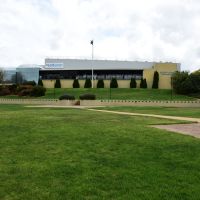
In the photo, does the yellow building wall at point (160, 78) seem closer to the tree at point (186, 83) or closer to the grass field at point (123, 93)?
the grass field at point (123, 93)

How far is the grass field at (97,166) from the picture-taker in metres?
7.35

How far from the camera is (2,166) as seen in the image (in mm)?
9023

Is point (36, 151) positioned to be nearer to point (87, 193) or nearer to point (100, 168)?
point (100, 168)

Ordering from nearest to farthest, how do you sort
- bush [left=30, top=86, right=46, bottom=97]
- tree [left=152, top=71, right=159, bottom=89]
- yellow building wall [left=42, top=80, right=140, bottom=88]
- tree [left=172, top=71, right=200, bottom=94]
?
bush [left=30, top=86, right=46, bottom=97]
tree [left=172, top=71, right=200, bottom=94]
tree [left=152, top=71, right=159, bottom=89]
yellow building wall [left=42, top=80, right=140, bottom=88]

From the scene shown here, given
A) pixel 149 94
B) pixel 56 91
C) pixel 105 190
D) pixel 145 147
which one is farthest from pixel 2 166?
pixel 56 91

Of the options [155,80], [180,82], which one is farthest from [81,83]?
[180,82]

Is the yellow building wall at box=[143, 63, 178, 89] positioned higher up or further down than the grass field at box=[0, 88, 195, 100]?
higher up

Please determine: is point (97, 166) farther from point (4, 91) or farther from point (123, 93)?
point (4, 91)

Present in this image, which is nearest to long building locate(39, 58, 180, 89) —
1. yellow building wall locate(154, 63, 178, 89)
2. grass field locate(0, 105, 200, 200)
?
yellow building wall locate(154, 63, 178, 89)

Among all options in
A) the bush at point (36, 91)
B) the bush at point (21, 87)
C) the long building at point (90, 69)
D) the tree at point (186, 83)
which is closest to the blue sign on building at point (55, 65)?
the long building at point (90, 69)

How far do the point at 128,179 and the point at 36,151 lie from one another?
3.29 meters

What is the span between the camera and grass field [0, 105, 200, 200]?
7352 millimetres

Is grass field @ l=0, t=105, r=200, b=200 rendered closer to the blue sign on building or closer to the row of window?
the row of window

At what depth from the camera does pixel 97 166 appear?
30.1 feet
